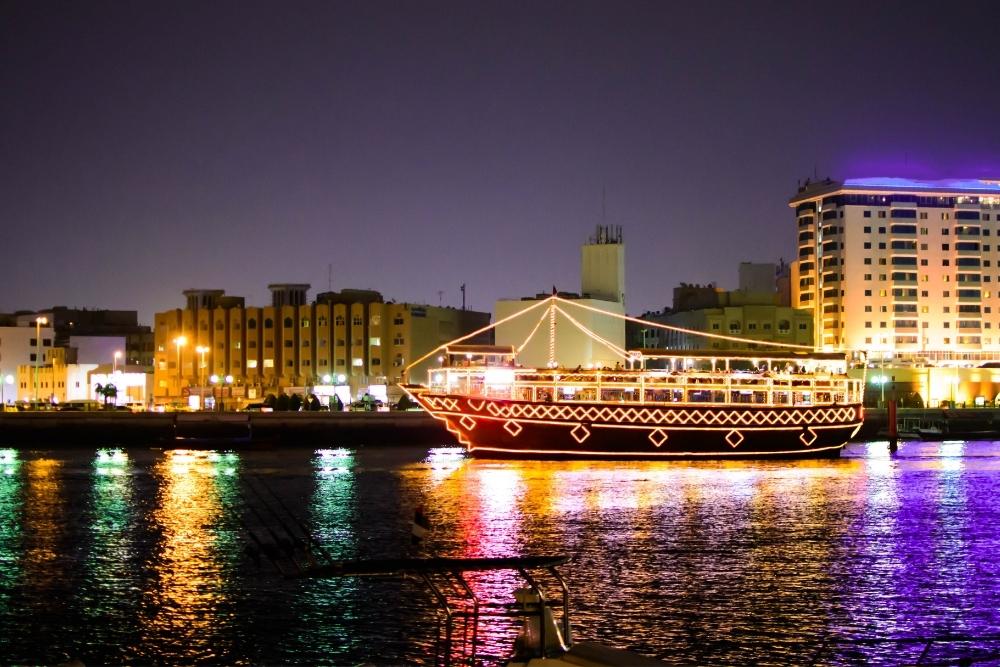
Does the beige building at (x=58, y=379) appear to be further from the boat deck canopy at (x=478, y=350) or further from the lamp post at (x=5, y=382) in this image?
the boat deck canopy at (x=478, y=350)

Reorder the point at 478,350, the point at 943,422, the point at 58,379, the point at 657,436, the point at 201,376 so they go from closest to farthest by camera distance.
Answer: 1. the point at 657,436
2. the point at 478,350
3. the point at 943,422
4. the point at 201,376
5. the point at 58,379

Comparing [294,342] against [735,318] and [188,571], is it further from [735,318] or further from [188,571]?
[188,571]

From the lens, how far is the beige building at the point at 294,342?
129 m

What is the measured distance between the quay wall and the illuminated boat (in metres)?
20.6

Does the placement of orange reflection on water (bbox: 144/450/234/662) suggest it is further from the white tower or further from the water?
the white tower

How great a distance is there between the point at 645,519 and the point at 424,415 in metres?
55.7

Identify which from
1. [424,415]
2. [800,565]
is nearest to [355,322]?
[424,415]

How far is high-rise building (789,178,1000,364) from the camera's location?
534 feet

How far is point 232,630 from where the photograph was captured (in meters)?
24.6

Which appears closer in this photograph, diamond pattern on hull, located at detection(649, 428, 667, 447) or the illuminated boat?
the illuminated boat

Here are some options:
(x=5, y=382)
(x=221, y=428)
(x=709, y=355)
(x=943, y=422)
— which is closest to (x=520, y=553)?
(x=709, y=355)

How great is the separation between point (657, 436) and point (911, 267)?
332 feet

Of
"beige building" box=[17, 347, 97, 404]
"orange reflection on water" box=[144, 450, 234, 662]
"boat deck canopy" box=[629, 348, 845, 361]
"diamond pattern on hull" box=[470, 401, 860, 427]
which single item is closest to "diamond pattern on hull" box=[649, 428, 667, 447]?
"diamond pattern on hull" box=[470, 401, 860, 427]

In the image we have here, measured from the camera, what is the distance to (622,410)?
73.1 metres
